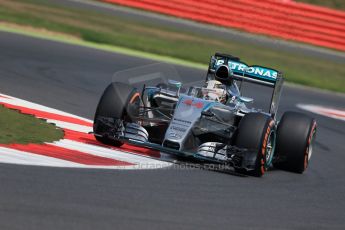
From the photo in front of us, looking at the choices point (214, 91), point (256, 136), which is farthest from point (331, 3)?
point (256, 136)

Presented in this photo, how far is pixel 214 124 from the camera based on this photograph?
9352 millimetres

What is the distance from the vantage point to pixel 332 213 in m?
7.86

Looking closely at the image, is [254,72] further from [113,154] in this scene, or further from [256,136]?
[113,154]

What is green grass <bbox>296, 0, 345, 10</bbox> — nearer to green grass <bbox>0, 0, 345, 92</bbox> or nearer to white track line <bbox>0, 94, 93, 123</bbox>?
green grass <bbox>0, 0, 345, 92</bbox>

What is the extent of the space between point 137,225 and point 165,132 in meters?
3.48

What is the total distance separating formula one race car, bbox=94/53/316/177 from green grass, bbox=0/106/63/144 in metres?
0.54

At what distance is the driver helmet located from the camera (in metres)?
9.97

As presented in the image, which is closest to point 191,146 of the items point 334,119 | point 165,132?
point 165,132

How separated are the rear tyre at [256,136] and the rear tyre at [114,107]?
4.14 ft

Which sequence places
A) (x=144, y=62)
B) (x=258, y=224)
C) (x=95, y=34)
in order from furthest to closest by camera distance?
(x=95, y=34) → (x=144, y=62) → (x=258, y=224)

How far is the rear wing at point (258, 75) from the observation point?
33.2ft

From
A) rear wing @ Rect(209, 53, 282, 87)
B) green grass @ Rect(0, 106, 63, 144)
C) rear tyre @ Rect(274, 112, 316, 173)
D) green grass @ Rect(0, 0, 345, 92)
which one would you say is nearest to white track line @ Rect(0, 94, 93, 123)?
green grass @ Rect(0, 106, 63, 144)

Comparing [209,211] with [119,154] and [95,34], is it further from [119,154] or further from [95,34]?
[95,34]

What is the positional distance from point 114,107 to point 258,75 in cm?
186
